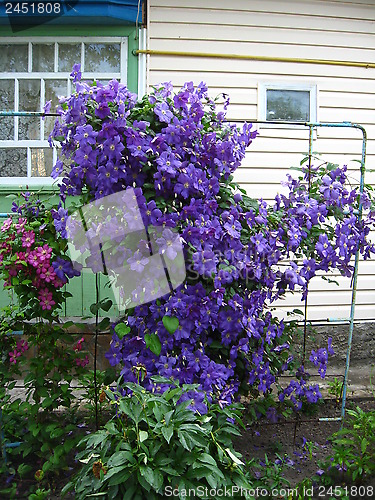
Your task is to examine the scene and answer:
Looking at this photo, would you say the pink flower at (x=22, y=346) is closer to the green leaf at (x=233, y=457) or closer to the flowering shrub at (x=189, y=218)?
the flowering shrub at (x=189, y=218)

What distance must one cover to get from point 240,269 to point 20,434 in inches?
58.0

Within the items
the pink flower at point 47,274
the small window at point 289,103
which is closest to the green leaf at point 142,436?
the pink flower at point 47,274

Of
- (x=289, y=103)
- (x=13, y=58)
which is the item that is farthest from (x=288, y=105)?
(x=13, y=58)

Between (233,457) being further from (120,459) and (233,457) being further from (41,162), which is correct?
(41,162)

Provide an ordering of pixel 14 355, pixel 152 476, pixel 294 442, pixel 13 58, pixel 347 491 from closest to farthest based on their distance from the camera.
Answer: pixel 152 476, pixel 347 491, pixel 14 355, pixel 294 442, pixel 13 58

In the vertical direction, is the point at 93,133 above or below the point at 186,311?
above

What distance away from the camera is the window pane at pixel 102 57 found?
4234 mm

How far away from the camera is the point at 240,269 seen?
7.81 ft

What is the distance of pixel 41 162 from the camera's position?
4.23 meters

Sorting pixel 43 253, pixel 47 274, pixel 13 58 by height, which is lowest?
pixel 47 274

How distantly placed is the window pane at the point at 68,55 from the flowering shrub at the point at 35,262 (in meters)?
2.15

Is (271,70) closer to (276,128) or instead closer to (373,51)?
(276,128)

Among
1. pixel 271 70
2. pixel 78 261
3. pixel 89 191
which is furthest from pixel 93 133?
pixel 271 70

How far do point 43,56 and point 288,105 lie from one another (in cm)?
216
